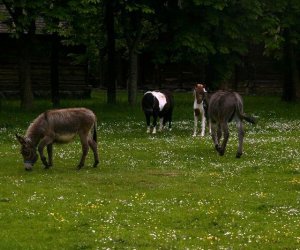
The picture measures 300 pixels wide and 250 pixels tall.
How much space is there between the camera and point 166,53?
119 feet

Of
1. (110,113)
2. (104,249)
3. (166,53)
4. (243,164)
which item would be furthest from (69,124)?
(166,53)

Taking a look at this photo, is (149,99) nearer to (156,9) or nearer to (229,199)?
(156,9)

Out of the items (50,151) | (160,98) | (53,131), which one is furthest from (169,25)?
(53,131)

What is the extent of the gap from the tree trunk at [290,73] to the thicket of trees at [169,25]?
0.12 meters

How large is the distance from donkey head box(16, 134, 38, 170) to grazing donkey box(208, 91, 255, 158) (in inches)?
228

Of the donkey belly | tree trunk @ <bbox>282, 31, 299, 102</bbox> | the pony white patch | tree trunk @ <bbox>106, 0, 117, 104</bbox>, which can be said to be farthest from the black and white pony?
tree trunk @ <bbox>282, 31, 299, 102</bbox>

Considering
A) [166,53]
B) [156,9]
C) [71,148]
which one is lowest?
[71,148]

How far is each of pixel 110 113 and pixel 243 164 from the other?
15794 millimetres

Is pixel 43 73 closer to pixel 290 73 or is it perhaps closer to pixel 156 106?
pixel 290 73

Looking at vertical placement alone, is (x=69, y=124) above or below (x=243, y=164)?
above

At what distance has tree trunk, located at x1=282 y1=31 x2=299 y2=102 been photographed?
42312mm

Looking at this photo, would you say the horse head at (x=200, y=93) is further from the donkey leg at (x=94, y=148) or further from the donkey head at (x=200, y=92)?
the donkey leg at (x=94, y=148)

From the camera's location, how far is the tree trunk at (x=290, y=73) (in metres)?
42.3

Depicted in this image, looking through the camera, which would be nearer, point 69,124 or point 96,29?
point 69,124
